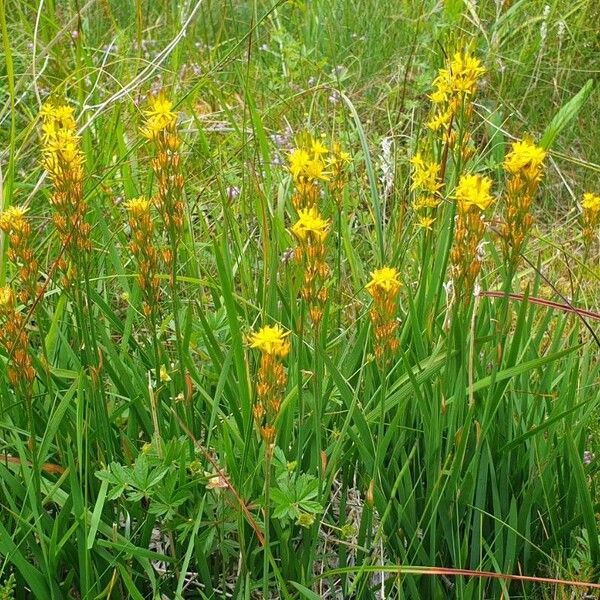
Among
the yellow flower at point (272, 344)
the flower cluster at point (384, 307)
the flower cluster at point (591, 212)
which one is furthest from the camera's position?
the flower cluster at point (591, 212)

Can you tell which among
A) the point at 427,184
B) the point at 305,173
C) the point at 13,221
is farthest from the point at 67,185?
the point at 427,184

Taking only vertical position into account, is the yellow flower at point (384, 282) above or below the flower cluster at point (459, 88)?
below

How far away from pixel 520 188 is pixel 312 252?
30 cm

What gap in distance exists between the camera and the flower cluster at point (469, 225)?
1.17 m

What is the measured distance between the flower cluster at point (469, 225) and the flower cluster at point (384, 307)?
4.0 inches

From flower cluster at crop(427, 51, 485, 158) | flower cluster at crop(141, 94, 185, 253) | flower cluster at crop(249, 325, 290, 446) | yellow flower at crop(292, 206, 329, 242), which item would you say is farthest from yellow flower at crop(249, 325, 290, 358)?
flower cluster at crop(427, 51, 485, 158)

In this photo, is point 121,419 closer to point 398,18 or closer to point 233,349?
point 233,349

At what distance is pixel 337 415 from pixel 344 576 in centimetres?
30

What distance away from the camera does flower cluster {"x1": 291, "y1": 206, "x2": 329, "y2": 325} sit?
1.12 metres

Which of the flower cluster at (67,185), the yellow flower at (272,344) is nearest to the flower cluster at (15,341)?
the flower cluster at (67,185)

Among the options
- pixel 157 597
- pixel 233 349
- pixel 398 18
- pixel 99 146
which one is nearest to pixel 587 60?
pixel 398 18

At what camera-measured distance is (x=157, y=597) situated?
1.35 meters

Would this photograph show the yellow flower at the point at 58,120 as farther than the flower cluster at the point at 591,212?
No

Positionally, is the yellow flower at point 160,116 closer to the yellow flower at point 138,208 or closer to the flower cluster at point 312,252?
the yellow flower at point 138,208
